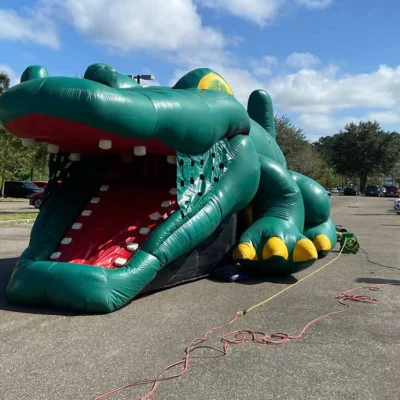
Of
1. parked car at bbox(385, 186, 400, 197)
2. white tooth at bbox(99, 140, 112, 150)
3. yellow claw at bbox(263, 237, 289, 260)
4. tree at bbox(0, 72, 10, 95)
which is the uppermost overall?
tree at bbox(0, 72, 10, 95)

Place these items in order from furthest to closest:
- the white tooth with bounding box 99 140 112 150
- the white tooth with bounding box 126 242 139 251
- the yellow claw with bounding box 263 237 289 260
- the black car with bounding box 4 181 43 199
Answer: the black car with bounding box 4 181 43 199 < the yellow claw with bounding box 263 237 289 260 < the white tooth with bounding box 126 242 139 251 < the white tooth with bounding box 99 140 112 150

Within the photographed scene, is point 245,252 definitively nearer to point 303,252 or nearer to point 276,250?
point 276,250

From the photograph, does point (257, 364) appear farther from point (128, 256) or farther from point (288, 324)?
point (128, 256)

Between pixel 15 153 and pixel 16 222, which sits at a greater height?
pixel 15 153

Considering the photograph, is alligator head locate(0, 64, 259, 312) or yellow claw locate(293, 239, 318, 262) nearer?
alligator head locate(0, 64, 259, 312)

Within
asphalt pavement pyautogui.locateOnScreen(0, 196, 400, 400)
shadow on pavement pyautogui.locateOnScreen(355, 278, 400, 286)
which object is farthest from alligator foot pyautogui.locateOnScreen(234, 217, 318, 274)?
shadow on pavement pyautogui.locateOnScreen(355, 278, 400, 286)

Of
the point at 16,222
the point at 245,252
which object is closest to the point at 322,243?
the point at 245,252

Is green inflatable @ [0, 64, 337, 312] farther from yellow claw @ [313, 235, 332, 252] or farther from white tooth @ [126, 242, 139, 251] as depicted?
yellow claw @ [313, 235, 332, 252]

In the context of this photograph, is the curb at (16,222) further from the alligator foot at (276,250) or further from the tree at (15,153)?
the alligator foot at (276,250)

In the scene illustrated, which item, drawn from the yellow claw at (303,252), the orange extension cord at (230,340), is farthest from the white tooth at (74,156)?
the yellow claw at (303,252)

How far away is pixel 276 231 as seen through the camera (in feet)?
21.7

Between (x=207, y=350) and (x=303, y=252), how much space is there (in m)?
2.89

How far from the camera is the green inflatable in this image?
4582mm

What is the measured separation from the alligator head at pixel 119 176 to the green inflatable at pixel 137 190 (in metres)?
0.01
